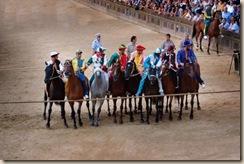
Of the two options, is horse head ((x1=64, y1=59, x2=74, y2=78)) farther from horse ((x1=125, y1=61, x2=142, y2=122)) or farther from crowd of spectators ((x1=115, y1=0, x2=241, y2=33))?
crowd of spectators ((x1=115, y1=0, x2=241, y2=33))

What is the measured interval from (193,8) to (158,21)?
272cm

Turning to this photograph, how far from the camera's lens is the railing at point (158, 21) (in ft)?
57.9

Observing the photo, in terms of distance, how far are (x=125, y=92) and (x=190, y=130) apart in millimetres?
1980

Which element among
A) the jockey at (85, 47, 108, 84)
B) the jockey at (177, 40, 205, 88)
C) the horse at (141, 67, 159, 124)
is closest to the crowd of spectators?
the jockey at (177, 40, 205, 88)

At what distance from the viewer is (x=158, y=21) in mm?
23391

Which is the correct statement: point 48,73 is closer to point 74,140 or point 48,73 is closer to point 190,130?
point 74,140

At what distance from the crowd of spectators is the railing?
21 cm

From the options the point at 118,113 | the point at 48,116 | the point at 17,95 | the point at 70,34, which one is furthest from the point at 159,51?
the point at 70,34

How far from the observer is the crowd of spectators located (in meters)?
17.7

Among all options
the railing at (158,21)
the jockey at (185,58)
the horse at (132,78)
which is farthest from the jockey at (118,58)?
the railing at (158,21)

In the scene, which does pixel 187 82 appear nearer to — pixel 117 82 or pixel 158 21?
pixel 117 82

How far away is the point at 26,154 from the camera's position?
419 inches

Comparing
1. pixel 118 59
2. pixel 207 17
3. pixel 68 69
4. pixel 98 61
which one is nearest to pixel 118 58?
pixel 118 59

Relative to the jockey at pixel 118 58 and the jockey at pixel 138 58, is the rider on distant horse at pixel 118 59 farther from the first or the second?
the jockey at pixel 138 58
